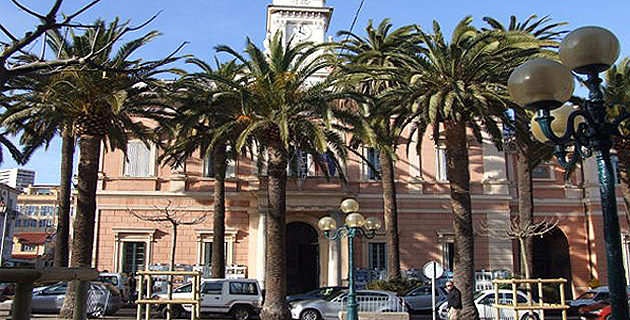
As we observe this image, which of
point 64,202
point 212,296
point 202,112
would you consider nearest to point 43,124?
point 64,202

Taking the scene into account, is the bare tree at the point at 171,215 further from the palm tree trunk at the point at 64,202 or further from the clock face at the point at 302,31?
the clock face at the point at 302,31

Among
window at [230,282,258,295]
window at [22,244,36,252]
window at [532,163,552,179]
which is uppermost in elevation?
window at [532,163,552,179]

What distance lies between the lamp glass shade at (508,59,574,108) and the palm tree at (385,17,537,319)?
11875mm

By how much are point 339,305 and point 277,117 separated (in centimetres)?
728

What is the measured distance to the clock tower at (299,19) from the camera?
36.9 m

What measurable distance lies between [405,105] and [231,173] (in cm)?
Answer: 1400

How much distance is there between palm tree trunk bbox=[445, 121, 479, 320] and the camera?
1908cm

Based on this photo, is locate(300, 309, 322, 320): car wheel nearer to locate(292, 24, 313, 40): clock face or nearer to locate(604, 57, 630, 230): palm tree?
locate(604, 57, 630, 230): palm tree

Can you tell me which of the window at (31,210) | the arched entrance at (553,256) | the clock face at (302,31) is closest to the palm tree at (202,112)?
the clock face at (302,31)

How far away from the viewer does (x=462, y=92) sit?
1864 cm

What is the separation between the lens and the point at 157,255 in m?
31.3

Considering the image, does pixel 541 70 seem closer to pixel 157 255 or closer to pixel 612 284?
pixel 612 284

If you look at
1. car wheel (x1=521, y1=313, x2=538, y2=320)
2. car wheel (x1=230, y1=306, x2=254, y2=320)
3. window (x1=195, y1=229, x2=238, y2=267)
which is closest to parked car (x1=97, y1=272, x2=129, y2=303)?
window (x1=195, y1=229, x2=238, y2=267)

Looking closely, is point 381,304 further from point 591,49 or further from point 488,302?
point 591,49
